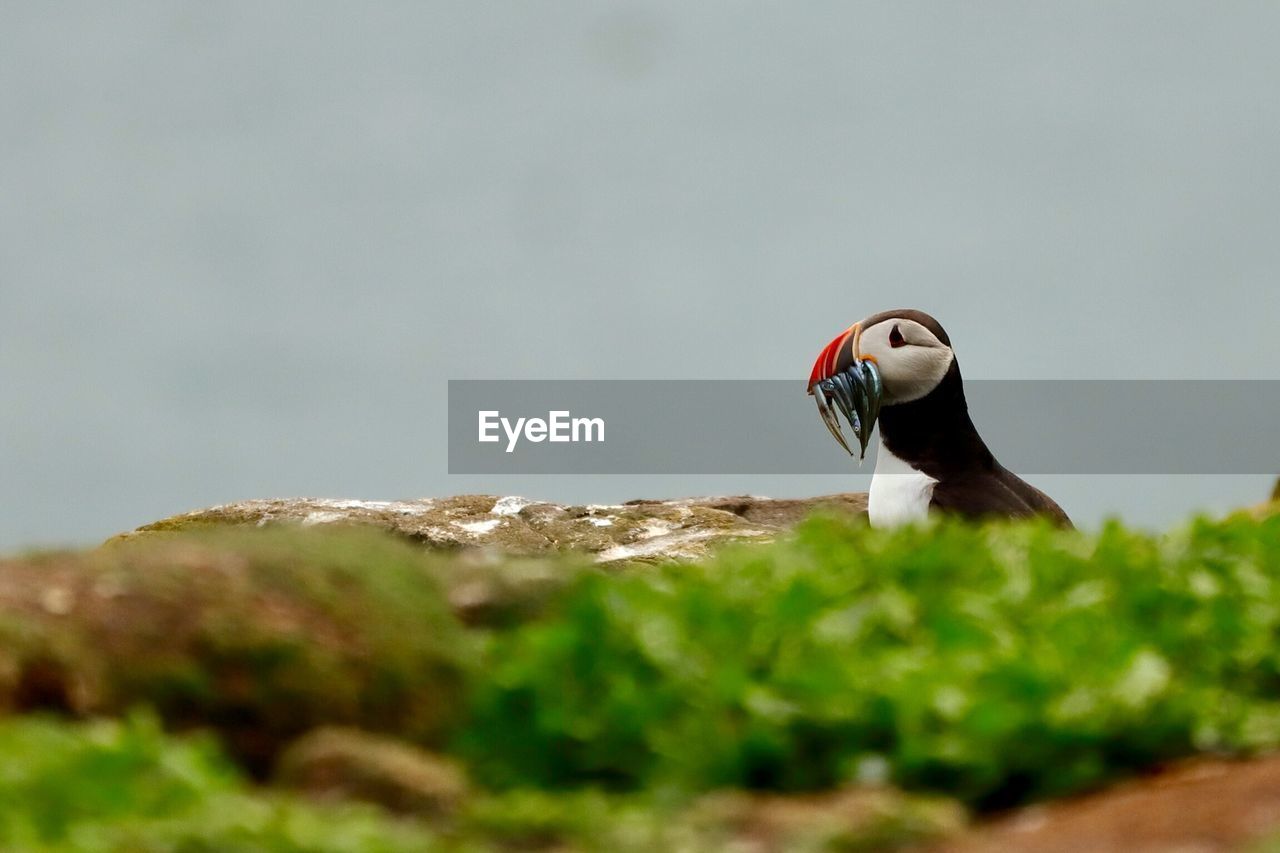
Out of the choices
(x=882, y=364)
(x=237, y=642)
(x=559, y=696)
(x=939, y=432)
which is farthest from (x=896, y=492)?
(x=237, y=642)

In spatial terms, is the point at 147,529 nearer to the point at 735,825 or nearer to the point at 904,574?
the point at 904,574

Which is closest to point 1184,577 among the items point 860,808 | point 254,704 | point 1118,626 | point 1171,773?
point 1118,626

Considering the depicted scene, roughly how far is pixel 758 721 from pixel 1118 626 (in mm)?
2235

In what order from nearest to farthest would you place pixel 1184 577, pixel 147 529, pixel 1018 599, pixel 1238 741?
pixel 1238 741
pixel 1018 599
pixel 1184 577
pixel 147 529

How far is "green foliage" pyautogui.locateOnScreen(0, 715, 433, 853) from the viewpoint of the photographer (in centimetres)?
474

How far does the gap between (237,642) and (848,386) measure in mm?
6953

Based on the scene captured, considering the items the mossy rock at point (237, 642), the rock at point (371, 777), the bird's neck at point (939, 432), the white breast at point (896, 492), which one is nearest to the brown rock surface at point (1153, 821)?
the rock at point (371, 777)

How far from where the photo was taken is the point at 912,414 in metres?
12.3

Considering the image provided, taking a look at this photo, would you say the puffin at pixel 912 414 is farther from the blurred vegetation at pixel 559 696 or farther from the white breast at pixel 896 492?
the blurred vegetation at pixel 559 696

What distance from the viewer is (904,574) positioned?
7773 mm

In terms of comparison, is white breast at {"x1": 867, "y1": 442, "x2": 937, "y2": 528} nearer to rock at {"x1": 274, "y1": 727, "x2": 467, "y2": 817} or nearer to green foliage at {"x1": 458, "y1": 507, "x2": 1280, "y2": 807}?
green foliage at {"x1": 458, "y1": 507, "x2": 1280, "y2": 807}

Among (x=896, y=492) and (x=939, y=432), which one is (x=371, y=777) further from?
(x=939, y=432)

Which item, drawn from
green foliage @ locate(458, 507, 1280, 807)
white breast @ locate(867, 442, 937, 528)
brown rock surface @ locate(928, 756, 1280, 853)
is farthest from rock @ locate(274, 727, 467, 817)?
white breast @ locate(867, 442, 937, 528)

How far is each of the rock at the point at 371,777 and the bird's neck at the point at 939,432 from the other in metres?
7.02
